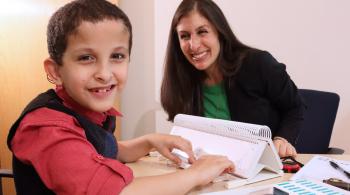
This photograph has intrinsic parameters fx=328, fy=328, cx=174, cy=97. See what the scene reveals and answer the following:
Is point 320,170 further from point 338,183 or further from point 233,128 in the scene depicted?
point 233,128

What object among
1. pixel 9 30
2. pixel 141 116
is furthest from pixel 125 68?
pixel 9 30

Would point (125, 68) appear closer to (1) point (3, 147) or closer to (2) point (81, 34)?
(2) point (81, 34)

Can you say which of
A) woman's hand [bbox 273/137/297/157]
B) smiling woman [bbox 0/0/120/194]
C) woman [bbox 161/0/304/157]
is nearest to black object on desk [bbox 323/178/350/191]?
woman's hand [bbox 273/137/297/157]

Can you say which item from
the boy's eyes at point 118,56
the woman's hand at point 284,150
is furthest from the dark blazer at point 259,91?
the boy's eyes at point 118,56

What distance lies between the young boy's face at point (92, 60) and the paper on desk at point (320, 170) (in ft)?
1.86

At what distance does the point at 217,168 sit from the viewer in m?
0.84

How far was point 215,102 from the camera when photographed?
62.2 inches

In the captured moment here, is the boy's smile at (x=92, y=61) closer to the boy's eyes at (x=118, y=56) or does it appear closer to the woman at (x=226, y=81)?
the boy's eyes at (x=118, y=56)

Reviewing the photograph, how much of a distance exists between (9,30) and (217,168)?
2000 mm

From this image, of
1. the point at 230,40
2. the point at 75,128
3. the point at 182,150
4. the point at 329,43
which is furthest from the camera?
the point at 329,43

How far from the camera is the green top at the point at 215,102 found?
5.09 ft

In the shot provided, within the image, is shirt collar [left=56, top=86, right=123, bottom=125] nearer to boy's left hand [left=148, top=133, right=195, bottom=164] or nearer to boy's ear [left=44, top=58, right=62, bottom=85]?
boy's ear [left=44, top=58, right=62, bottom=85]

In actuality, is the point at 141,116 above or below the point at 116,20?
below

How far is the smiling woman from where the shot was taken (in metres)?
2.20
